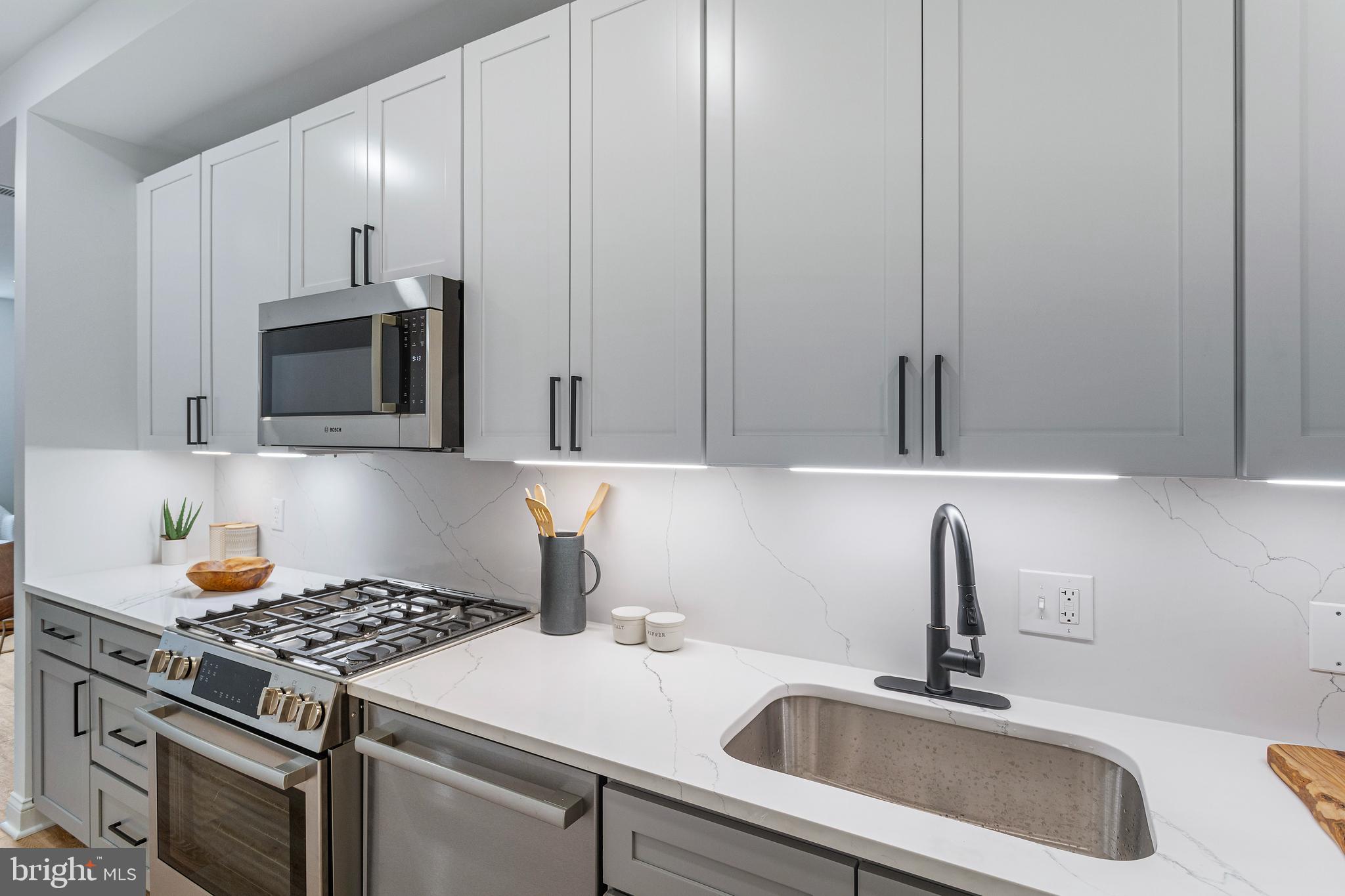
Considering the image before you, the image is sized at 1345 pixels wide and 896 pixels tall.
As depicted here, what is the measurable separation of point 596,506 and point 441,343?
1.88ft

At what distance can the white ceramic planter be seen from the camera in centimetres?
277

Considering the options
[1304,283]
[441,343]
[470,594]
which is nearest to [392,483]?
[470,594]

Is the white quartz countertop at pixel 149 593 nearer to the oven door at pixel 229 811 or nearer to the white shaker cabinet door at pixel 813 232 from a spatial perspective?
the oven door at pixel 229 811

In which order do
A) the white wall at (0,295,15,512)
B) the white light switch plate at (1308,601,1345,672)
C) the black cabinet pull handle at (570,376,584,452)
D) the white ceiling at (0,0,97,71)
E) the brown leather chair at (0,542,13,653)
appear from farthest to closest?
the white wall at (0,295,15,512)
the brown leather chair at (0,542,13,653)
the white ceiling at (0,0,97,71)
the black cabinet pull handle at (570,376,584,452)
the white light switch plate at (1308,601,1345,672)

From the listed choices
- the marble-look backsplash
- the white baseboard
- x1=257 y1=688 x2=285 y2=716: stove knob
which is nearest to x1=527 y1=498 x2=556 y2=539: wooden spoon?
the marble-look backsplash

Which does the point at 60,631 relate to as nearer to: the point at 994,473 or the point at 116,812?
the point at 116,812

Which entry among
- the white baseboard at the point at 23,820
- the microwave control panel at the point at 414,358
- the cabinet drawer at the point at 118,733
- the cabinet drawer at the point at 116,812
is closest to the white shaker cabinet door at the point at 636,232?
the microwave control panel at the point at 414,358

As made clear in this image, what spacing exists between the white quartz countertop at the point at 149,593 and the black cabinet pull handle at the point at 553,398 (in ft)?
4.08

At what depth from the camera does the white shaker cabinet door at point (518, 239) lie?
1.58m

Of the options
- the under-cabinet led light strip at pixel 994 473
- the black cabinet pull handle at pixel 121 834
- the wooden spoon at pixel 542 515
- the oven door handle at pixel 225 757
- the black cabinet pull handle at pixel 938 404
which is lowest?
the black cabinet pull handle at pixel 121 834

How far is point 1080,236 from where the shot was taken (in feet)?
3.49

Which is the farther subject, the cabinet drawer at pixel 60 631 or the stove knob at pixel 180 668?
the cabinet drawer at pixel 60 631

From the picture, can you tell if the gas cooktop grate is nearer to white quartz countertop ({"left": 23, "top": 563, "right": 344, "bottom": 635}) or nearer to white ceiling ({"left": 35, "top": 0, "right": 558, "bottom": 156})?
white quartz countertop ({"left": 23, "top": 563, "right": 344, "bottom": 635})

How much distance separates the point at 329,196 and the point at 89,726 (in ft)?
6.11
